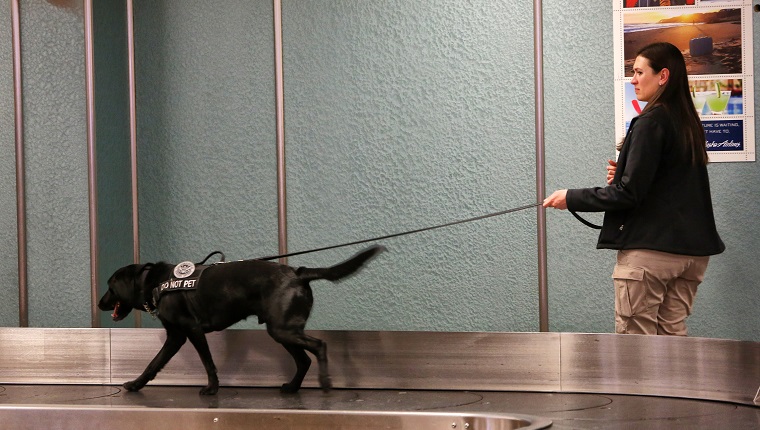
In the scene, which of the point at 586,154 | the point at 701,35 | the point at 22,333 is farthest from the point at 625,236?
the point at 22,333

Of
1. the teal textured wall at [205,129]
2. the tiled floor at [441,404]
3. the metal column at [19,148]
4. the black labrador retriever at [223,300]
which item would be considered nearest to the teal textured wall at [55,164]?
the metal column at [19,148]

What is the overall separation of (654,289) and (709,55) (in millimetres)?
1761

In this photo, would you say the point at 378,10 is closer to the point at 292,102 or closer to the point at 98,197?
the point at 292,102

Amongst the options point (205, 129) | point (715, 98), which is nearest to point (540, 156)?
point (715, 98)

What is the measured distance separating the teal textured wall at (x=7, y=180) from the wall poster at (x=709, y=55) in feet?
11.5

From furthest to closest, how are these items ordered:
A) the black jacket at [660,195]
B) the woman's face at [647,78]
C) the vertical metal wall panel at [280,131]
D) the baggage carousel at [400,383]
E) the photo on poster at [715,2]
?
1. the vertical metal wall panel at [280,131]
2. the photo on poster at [715,2]
3. the woman's face at [647,78]
4. the black jacket at [660,195]
5. the baggage carousel at [400,383]

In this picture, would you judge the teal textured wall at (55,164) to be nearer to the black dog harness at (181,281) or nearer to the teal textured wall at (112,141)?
the teal textured wall at (112,141)

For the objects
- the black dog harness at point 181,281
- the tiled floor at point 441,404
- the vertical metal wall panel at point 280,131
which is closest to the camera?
the tiled floor at point 441,404

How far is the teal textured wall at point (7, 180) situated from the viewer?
19.3 ft

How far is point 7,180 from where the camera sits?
19.4 ft

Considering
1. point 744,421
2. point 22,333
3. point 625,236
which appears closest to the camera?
point 744,421

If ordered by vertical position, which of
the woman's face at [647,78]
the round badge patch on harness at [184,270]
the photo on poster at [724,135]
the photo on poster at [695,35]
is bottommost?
the round badge patch on harness at [184,270]

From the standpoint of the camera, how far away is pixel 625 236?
4176 millimetres

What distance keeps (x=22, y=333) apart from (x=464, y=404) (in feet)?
8.24
